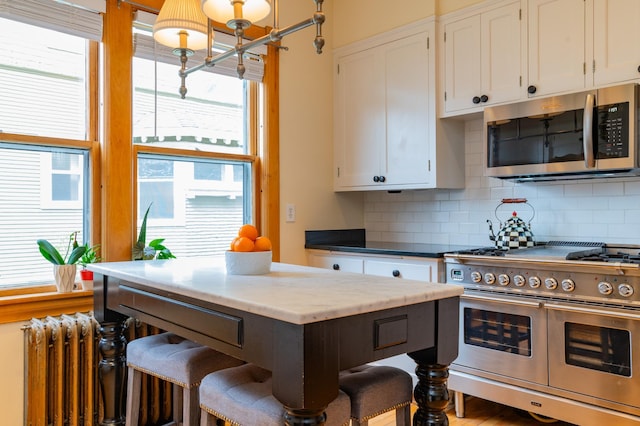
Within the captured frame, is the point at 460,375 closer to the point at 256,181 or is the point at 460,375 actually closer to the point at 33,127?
the point at 256,181

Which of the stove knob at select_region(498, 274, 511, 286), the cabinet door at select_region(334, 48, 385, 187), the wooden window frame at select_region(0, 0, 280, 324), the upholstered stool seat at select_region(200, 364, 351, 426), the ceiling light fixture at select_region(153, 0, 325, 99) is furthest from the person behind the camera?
the cabinet door at select_region(334, 48, 385, 187)

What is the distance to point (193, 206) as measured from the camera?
125 inches

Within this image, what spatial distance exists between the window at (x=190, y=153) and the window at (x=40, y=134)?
32 cm

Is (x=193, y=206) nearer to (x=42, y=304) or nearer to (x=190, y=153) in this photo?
(x=190, y=153)

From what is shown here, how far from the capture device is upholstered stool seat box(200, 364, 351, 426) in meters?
1.40

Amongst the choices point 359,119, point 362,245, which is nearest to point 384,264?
point 362,245

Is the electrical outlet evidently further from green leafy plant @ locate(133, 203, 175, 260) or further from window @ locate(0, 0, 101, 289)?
window @ locate(0, 0, 101, 289)

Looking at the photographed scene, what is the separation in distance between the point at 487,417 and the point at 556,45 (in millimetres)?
2166

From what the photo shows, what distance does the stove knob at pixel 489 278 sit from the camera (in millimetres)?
2670

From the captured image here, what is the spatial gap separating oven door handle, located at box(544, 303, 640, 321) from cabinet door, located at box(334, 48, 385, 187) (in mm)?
1628

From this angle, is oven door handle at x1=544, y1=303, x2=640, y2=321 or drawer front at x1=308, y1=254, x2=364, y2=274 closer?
oven door handle at x1=544, y1=303, x2=640, y2=321

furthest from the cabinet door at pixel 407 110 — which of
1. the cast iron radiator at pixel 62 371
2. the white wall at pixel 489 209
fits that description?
the cast iron radiator at pixel 62 371

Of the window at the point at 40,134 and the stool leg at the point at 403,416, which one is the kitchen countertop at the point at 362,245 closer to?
the stool leg at the point at 403,416

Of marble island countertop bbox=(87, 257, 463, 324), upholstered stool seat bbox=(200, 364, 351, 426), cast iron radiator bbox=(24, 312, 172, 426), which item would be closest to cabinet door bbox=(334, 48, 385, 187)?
marble island countertop bbox=(87, 257, 463, 324)
